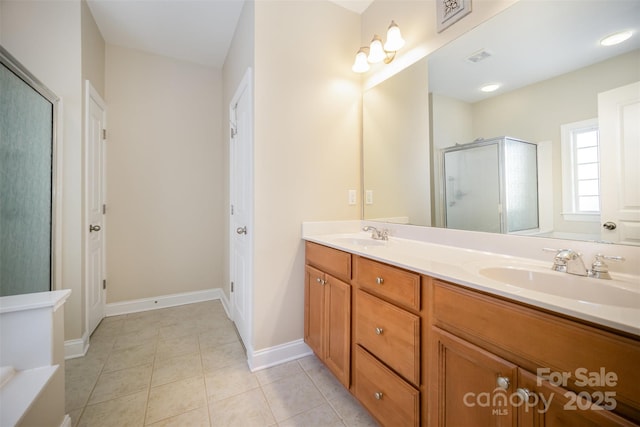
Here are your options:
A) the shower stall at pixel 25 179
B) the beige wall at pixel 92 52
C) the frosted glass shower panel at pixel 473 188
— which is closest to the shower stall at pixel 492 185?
the frosted glass shower panel at pixel 473 188

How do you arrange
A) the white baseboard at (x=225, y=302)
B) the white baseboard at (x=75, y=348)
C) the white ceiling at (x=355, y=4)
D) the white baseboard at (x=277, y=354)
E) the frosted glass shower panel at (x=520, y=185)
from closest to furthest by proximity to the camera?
1. the frosted glass shower panel at (x=520, y=185)
2. the white baseboard at (x=277, y=354)
3. the white baseboard at (x=75, y=348)
4. the white ceiling at (x=355, y=4)
5. the white baseboard at (x=225, y=302)

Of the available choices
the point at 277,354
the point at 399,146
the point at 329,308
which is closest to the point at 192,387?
the point at 277,354

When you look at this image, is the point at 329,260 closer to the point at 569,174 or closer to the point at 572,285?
the point at 572,285

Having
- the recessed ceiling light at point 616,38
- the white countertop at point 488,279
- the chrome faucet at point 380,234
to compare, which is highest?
the recessed ceiling light at point 616,38

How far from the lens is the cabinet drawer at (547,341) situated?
52cm

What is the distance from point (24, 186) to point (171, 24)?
1.75m

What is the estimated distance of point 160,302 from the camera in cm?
271

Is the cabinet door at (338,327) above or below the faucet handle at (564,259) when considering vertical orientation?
below

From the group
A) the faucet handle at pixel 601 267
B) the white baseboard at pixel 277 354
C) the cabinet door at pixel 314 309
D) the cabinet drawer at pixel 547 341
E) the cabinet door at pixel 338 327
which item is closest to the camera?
the cabinet drawer at pixel 547 341

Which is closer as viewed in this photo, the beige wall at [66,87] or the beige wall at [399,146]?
the beige wall at [399,146]

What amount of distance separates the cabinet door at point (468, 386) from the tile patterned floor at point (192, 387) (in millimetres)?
610

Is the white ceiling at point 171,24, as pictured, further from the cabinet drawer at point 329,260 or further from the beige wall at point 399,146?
the cabinet drawer at point 329,260

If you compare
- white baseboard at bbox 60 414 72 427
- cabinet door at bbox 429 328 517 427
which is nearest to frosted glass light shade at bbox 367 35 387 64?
cabinet door at bbox 429 328 517 427

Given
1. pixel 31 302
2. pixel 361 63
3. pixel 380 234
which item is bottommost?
pixel 31 302
